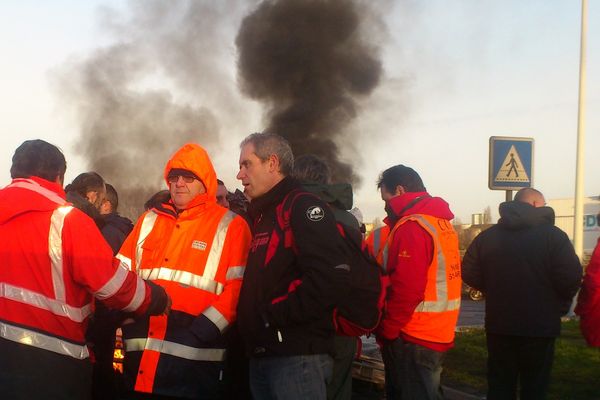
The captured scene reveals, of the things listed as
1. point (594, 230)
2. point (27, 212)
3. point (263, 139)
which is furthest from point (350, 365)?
point (594, 230)

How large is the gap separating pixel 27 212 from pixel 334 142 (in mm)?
23029

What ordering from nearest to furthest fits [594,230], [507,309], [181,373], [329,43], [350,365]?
[181,373], [350,365], [507,309], [329,43], [594,230]

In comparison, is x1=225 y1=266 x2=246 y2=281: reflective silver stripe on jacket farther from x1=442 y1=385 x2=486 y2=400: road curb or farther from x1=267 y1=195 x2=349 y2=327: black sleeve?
x1=442 y1=385 x2=486 y2=400: road curb

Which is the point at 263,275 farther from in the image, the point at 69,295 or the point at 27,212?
the point at 27,212

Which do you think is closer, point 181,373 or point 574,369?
point 181,373

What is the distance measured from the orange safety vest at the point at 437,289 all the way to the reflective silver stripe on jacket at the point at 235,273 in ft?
3.85

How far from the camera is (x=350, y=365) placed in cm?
417

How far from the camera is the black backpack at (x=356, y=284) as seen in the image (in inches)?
129

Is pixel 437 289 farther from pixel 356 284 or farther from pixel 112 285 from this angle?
pixel 112 285

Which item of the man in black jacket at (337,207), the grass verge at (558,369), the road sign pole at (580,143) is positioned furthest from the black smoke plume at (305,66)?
the man in black jacket at (337,207)

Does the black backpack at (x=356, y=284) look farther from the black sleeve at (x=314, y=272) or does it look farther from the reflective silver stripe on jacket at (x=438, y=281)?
the reflective silver stripe on jacket at (x=438, y=281)

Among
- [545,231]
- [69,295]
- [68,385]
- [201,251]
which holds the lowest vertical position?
[68,385]

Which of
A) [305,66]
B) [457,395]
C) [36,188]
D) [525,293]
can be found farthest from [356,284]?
[305,66]

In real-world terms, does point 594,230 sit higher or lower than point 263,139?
higher
